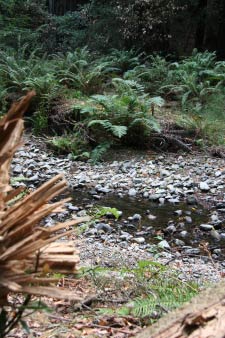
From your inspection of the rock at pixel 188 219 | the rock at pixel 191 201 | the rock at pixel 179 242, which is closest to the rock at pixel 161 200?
the rock at pixel 191 201

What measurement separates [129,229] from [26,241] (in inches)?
163

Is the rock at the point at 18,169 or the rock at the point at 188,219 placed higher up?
the rock at the point at 188,219

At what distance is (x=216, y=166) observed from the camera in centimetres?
778

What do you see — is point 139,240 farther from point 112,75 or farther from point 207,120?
point 112,75

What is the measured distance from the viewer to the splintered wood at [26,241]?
4.82 ft

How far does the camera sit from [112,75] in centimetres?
1123

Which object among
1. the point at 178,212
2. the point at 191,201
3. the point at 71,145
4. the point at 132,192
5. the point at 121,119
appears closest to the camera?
the point at 178,212

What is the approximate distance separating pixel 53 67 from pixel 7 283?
406 inches

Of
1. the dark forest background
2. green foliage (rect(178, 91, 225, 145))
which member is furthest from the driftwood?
the dark forest background

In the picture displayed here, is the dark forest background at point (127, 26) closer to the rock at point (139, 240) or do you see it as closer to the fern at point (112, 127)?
the fern at point (112, 127)

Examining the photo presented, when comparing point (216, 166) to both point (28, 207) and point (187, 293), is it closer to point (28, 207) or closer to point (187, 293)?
point (187, 293)

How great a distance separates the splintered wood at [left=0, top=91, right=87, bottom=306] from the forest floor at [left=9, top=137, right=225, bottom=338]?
320mm

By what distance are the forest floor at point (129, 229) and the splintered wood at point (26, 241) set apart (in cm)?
32

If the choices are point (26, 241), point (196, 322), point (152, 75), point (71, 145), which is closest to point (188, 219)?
point (71, 145)
